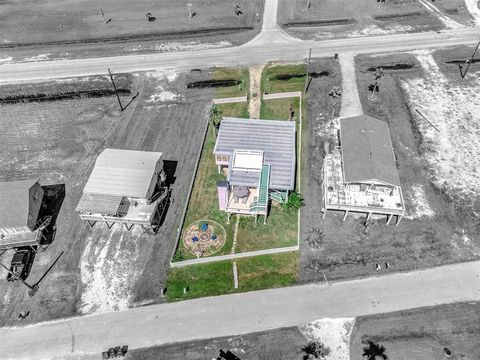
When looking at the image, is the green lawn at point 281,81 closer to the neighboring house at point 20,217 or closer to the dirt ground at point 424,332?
the neighboring house at point 20,217

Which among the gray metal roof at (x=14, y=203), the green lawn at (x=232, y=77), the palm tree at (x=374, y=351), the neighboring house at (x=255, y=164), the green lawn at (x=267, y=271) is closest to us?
the palm tree at (x=374, y=351)

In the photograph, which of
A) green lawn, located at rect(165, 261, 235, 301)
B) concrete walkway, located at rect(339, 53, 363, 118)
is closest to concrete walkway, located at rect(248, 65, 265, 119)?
concrete walkway, located at rect(339, 53, 363, 118)

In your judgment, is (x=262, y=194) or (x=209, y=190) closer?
(x=262, y=194)

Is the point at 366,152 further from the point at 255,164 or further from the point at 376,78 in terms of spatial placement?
the point at 376,78

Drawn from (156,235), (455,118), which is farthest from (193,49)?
(455,118)

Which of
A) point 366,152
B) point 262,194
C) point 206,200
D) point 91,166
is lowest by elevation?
point 91,166

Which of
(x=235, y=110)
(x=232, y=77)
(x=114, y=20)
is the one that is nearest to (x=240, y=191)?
(x=235, y=110)

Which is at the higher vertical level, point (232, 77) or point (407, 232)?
point (232, 77)

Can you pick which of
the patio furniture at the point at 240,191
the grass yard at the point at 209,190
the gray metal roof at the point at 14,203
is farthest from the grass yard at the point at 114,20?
the patio furniture at the point at 240,191
